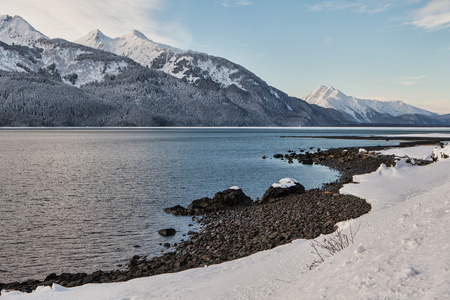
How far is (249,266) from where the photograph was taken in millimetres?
9023

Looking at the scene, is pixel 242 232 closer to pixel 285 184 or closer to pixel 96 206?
pixel 285 184

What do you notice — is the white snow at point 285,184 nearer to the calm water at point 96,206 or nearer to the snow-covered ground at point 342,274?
the calm water at point 96,206

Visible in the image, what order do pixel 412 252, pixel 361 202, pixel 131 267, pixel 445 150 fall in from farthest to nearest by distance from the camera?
1. pixel 445 150
2. pixel 361 202
3. pixel 131 267
4. pixel 412 252

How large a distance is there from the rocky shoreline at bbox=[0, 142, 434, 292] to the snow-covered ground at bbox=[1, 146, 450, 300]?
9.87 ft

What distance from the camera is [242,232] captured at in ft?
53.7

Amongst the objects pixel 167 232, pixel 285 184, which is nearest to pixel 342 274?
pixel 167 232

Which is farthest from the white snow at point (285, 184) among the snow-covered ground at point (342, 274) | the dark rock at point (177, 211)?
the snow-covered ground at point (342, 274)

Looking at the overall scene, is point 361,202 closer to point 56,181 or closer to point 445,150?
point 445,150

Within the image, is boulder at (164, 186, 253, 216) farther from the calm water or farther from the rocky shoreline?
the calm water

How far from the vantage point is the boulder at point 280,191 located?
24.7 meters

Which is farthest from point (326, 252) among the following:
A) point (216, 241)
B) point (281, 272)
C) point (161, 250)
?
point (161, 250)

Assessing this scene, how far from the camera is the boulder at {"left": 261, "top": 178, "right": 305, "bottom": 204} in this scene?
24688mm

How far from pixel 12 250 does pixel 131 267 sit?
23.3 ft

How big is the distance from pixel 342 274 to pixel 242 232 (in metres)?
11.2
